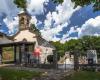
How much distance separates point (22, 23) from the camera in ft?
173

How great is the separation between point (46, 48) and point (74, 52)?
28307 mm

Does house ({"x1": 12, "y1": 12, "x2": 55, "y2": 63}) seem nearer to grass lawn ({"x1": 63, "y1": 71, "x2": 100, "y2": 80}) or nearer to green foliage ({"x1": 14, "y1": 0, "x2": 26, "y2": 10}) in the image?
grass lawn ({"x1": 63, "y1": 71, "x2": 100, "y2": 80})

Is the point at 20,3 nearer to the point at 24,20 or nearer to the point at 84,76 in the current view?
the point at 84,76

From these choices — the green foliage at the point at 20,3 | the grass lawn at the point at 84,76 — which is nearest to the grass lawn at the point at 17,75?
the grass lawn at the point at 84,76

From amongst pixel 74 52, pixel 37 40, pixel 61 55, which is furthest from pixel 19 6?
pixel 37 40

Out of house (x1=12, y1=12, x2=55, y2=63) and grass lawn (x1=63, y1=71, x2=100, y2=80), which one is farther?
house (x1=12, y1=12, x2=55, y2=63)

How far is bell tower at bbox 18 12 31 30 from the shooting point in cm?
5150

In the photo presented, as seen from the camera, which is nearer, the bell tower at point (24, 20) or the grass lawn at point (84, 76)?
the grass lawn at point (84, 76)

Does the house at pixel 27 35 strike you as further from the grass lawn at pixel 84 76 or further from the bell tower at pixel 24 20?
the grass lawn at pixel 84 76

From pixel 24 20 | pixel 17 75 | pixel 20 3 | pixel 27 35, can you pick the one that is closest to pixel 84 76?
pixel 17 75

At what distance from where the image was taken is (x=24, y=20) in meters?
51.7

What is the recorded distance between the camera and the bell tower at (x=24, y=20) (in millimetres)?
51500

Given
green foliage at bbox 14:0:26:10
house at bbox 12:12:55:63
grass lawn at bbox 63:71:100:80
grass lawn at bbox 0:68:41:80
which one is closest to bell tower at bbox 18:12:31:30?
house at bbox 12:12:55:63

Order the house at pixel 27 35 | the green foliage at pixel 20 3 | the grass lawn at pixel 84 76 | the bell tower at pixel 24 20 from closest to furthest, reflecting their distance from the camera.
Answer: the green foliage at pixel 20 3
the grass lawn at pixel 84 76
the house at pixel 27 35
the bell tower at pixel 24 20
